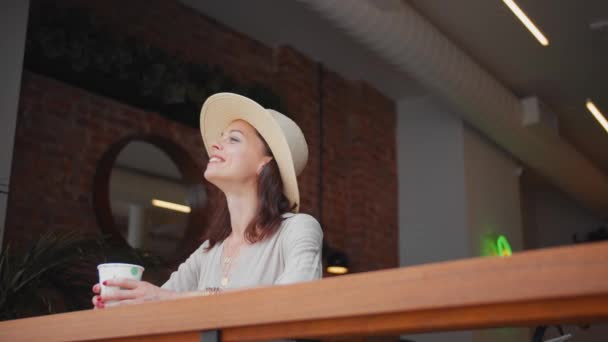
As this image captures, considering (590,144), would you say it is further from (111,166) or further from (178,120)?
(111,166)

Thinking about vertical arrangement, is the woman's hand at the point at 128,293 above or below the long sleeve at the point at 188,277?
below

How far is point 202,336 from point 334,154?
548cm

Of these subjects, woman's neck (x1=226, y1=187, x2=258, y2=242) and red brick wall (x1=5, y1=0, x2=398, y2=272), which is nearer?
woman's neck (x1=226, y1=187, x2=258, y2=242)

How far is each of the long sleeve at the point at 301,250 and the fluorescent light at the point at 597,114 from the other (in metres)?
5.55

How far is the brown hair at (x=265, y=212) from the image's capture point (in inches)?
78.5

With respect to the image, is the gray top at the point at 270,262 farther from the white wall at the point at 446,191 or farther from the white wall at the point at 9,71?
the white wall at the point at 446,191

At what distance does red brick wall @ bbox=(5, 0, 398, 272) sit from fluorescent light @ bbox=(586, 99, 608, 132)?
1785 millimetres

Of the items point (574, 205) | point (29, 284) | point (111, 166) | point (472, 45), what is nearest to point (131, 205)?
point (111, 166)

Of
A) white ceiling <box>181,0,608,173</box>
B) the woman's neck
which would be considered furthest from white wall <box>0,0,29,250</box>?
white ceiling <box>181,0,608,173</box>

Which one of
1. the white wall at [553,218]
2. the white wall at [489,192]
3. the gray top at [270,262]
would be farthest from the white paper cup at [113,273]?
the white wall at [553,218]

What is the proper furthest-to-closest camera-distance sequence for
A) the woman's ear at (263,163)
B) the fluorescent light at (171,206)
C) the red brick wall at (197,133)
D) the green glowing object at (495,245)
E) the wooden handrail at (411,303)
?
the green glowing object at (495,245) → the fluorescent light at (171,206) → the red brick wall at (197,133) → the woman's ear at (263,163) → the wooden handrail at (411,303)

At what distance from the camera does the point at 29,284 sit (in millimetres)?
2979

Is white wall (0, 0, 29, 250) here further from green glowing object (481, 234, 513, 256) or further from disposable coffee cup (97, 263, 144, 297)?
green glowing object (481, 234, 513, 256)

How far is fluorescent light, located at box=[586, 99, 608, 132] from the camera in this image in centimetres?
682
